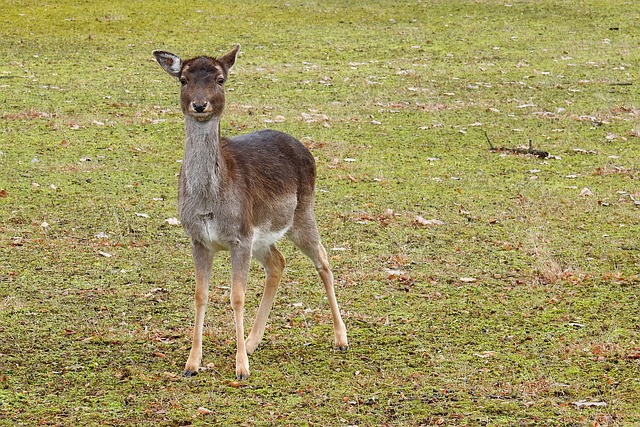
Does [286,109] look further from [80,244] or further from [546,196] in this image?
[80,244]

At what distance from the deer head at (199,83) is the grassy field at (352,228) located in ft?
6.18

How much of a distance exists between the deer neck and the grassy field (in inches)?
52.5

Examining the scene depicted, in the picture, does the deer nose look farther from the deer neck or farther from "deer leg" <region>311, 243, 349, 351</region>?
"deer leg" <region>311, 243, 349, 351</region>

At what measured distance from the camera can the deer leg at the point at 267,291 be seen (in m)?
8.24

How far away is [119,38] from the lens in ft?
74.0

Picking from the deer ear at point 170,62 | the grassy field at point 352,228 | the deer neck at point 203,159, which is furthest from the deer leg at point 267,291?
the deer ear at point 170,62

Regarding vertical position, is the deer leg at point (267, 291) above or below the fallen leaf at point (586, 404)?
below

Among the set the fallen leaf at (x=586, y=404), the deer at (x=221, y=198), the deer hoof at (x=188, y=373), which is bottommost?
the deer hoof at (x=188, y=373)

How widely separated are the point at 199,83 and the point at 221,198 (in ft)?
2.77

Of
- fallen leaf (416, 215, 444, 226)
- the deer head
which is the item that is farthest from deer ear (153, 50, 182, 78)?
fallen leaf (416, 215, 444, 226)

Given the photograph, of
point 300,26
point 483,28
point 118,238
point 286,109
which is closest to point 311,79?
point 286,109

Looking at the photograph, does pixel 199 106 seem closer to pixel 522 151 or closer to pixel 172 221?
pixel 172 221

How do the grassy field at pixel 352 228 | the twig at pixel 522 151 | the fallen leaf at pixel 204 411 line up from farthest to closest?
the twig at pixel 522 151
the grassy field at pixel 352 228
the fallen leaf at pixel 204 411

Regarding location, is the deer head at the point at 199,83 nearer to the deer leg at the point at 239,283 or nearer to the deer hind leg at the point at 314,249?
the deer leg at the point at 239,283
